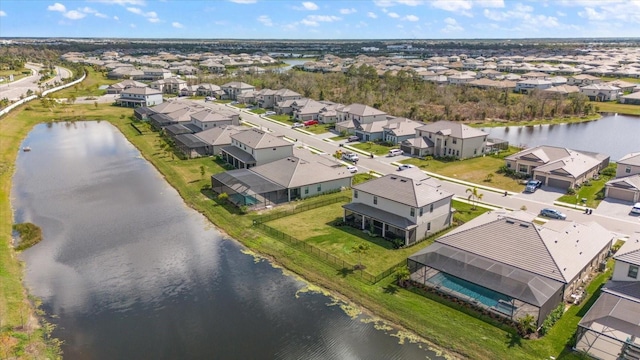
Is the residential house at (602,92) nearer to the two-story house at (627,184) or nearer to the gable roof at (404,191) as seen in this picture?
the two-story house at (627,184)

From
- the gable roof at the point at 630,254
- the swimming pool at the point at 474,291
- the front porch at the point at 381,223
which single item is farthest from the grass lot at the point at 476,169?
the swimming pool at the point at 474,291

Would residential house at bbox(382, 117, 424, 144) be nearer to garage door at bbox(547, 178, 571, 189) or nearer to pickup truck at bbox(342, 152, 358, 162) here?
pickup truck at bbox(342, 152, 358, 162)

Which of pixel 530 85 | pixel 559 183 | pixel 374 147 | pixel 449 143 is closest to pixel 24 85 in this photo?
pixel 374 147

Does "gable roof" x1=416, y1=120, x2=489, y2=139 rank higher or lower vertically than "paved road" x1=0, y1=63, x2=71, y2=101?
lower

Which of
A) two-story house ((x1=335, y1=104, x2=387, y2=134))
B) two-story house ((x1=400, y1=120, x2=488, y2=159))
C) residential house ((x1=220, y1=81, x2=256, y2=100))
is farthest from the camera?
residential house ((x1=220, y1=81, x2=256, y2=100))

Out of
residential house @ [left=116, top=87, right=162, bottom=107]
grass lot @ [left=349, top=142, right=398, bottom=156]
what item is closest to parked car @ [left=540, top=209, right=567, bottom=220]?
grass lot @ [left=349, top=142, right=398, bottom=156]

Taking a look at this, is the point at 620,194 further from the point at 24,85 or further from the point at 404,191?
the point at 24,85
